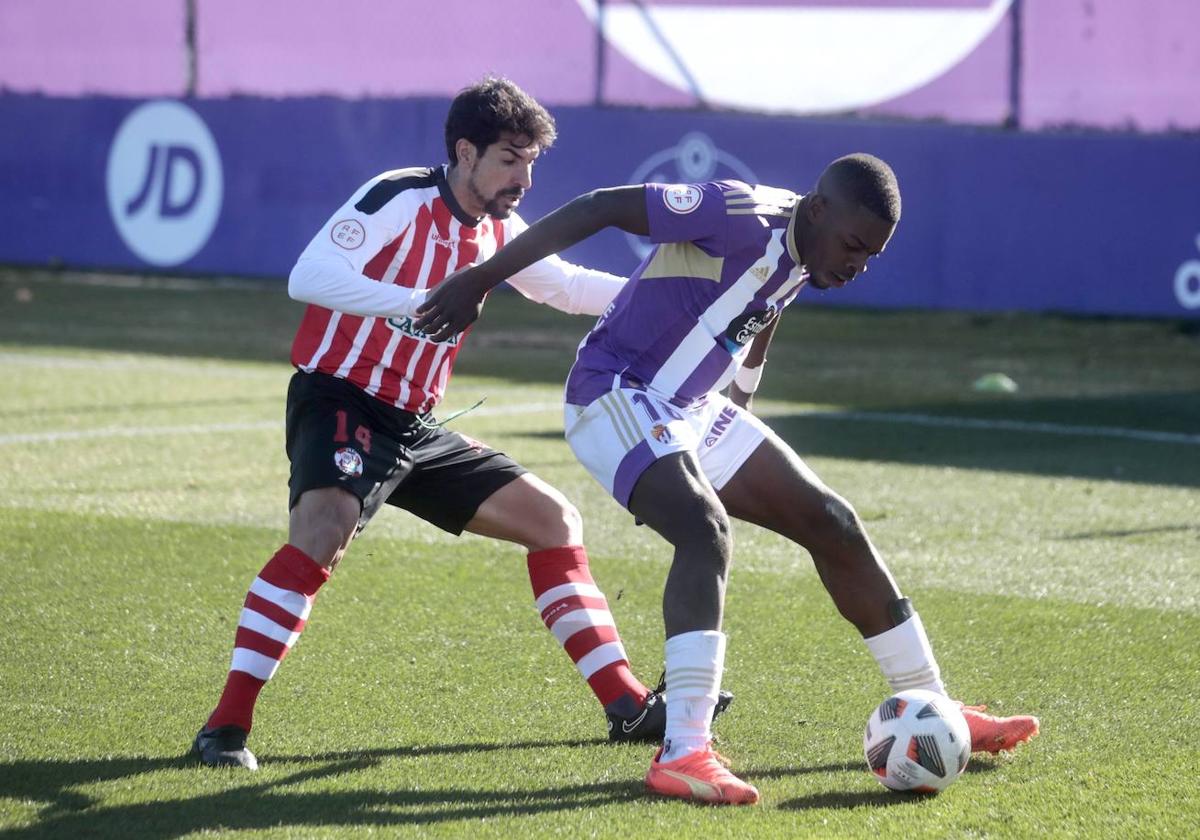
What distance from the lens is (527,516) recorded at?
5.48 m

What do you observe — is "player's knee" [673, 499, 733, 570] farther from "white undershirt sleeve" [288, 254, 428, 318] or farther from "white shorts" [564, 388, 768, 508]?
"white undershirt sleeve" [288, 254, 428, 318]

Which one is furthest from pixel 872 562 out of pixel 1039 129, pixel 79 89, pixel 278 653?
pixel 79 89

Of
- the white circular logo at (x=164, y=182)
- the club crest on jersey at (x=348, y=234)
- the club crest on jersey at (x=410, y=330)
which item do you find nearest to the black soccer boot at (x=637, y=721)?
the club crest on jersey at (x=410, y=330)

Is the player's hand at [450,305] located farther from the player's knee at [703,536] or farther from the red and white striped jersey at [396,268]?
the player's knee at [703,536]

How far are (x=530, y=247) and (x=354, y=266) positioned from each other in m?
0.62

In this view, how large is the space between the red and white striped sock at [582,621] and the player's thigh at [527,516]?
4cm

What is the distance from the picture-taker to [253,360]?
48.5 feet

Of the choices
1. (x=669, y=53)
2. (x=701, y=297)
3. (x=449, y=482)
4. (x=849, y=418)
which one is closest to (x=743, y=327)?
(x=701, y=297)

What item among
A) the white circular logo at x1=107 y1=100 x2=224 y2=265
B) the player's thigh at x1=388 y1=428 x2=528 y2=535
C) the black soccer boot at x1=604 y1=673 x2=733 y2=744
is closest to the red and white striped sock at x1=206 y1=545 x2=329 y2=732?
the player's thigh at x1=388 y1=428 x2=528 y2=535

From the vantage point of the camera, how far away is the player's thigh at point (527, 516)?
5453mm

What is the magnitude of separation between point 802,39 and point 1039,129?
253 centimetres

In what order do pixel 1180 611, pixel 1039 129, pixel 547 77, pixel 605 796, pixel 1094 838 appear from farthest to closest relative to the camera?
1. pixel 547 77
2. pixel 1039 129
3. pixel 1180 611
4. pixel 605 796
5. pixel 1094 838

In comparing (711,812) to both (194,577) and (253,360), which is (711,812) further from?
(253,360)

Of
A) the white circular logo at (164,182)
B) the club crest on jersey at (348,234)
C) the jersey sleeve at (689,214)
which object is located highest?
the jersey sleeve at (689,214)
